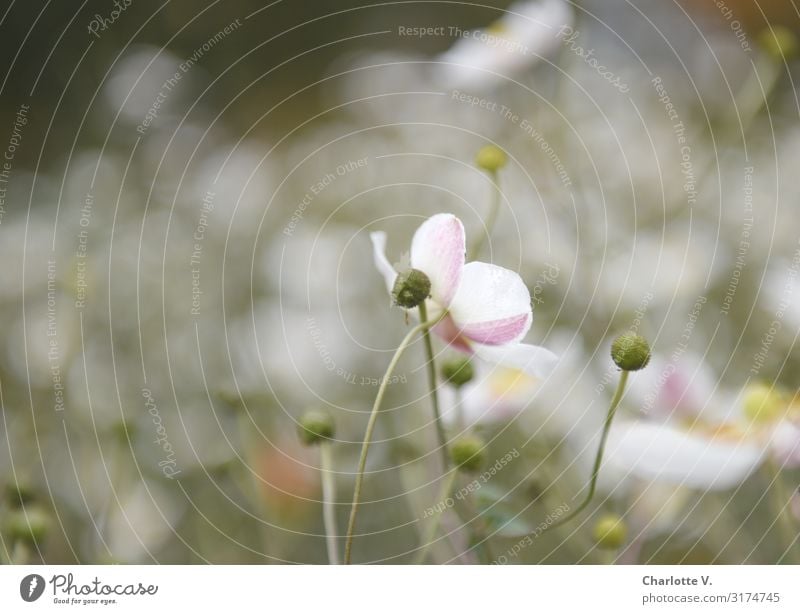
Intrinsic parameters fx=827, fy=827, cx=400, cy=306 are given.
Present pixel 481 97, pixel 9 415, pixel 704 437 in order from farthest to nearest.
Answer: pixel 481 97 < pixel 9 415 < pixel 704 437

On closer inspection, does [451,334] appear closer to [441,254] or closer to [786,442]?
[441,254]

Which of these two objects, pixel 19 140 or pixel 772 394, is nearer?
pixel 772 394

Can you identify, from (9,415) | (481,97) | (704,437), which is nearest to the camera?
(704,437)

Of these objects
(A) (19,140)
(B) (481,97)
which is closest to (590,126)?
(B) (481,97)

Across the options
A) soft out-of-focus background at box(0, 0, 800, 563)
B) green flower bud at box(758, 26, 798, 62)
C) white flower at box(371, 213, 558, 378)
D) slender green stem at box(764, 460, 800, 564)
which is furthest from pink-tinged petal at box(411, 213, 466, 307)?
green flower bud at box(758, 26, 798, 62)

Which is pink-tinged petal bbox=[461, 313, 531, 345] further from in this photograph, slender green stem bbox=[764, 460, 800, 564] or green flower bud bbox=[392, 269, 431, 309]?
slender green stem bbox=[764, 460, 800, 564]

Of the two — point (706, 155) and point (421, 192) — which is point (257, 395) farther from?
point (706, 155)

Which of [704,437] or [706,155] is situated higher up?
[706,155]
